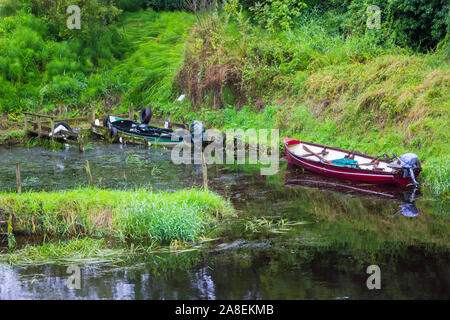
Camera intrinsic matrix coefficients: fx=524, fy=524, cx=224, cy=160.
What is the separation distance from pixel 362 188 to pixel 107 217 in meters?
8.02

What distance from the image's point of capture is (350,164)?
16438mm

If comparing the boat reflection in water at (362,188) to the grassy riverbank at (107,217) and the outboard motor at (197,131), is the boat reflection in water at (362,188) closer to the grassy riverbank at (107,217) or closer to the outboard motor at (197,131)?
the outboard motor at (197,131)

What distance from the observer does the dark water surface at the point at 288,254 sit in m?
9.09

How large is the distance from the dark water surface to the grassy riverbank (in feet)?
2.54

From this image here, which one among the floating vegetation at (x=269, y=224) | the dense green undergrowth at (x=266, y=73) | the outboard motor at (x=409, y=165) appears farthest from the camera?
the dense green undergrowth at (x=266, y=73)

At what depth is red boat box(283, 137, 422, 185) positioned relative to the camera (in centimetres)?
1520

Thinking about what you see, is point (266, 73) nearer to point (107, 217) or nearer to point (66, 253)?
point (107, 217)

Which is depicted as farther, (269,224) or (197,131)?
(197,131)

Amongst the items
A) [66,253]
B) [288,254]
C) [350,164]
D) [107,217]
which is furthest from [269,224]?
[350,164]

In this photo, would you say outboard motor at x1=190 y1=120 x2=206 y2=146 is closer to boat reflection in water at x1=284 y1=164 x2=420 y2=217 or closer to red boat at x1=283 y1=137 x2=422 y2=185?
red boat at x1=283 y1=137 x2=422 y2=185

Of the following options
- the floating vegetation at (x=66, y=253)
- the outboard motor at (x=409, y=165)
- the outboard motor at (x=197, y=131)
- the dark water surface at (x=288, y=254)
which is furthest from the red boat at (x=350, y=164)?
the floating vegetation at (x=66, y=253)

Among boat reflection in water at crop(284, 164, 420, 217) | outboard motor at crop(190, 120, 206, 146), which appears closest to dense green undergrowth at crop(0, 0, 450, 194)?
boat reflection in water at crop(284, 164, 420, 217)

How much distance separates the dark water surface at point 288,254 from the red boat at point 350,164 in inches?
15.0
